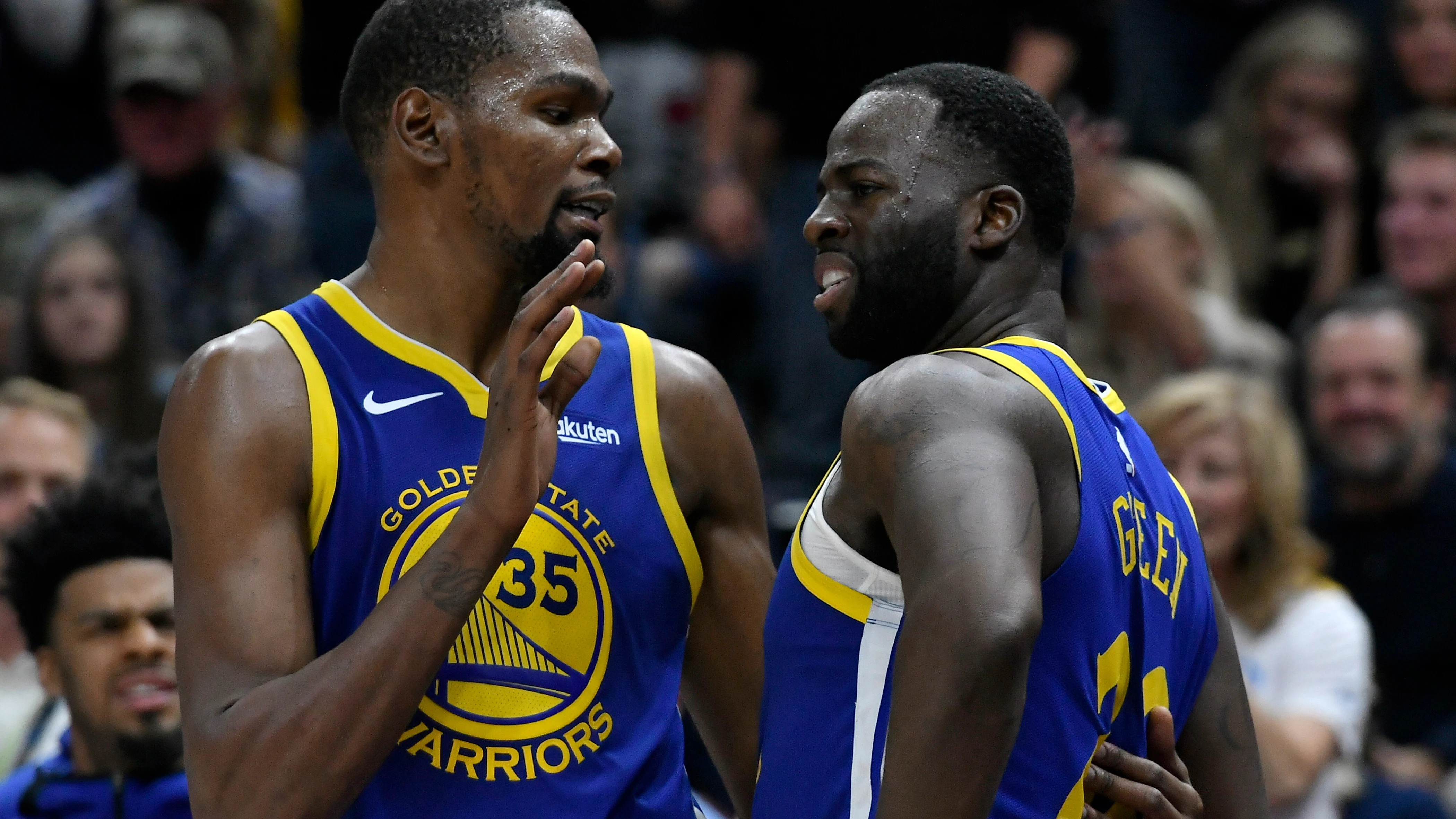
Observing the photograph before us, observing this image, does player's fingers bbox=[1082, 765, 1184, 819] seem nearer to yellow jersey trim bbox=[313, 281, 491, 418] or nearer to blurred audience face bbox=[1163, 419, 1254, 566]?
yellow jersey trim bbox=[313, 281, 491, 418]

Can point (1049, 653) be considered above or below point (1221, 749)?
above

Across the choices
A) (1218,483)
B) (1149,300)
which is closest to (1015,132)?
(1218,483)

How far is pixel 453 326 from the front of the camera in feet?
10.1

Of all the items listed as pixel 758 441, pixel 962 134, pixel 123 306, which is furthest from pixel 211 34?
pixel 962 134

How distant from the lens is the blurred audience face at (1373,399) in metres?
6.46

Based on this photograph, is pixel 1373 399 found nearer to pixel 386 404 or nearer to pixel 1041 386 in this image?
pixel 1041 386

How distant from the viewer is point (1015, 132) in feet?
9.08

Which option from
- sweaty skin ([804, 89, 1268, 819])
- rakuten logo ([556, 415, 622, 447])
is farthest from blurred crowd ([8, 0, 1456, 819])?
sweaty skin ([804, 89, 1268, 819])

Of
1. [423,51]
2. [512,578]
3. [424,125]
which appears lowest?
[512,578]

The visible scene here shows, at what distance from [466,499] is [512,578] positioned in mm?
270

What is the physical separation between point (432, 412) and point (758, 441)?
5.34 metres

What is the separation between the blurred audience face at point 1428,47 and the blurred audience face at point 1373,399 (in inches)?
70.9

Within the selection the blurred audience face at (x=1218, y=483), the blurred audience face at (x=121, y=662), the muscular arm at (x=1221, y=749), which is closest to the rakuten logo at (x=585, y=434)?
the muscular arm at (x=1221, y=749)

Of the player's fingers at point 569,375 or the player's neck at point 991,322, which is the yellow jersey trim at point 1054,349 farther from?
the player's fingers at point 569,375
